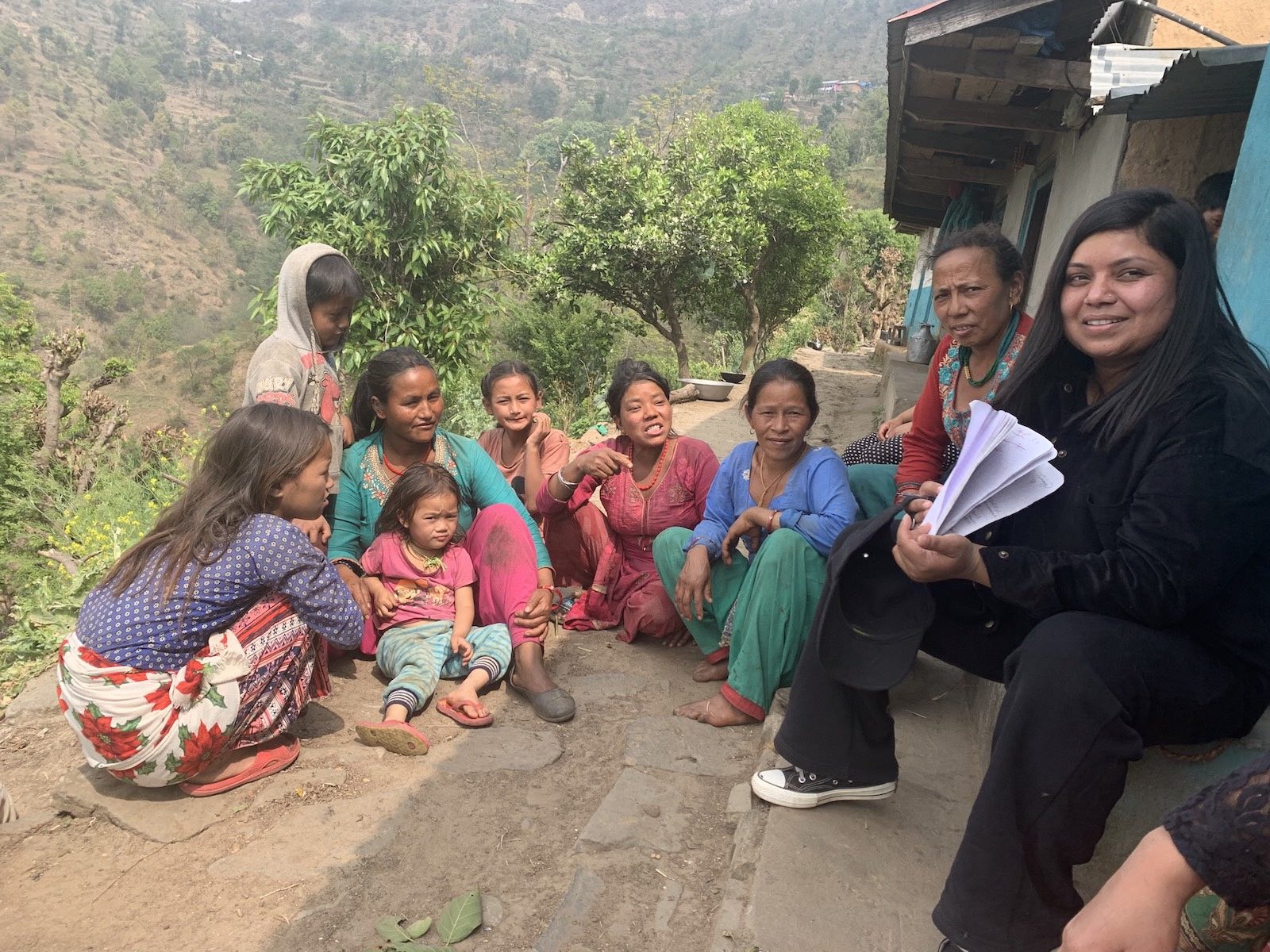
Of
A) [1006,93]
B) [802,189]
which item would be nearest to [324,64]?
[802,189]

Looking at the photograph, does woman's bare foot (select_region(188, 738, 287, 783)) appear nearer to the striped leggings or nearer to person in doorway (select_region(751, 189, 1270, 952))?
the striped leggings

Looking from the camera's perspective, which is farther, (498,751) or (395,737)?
(498,751)

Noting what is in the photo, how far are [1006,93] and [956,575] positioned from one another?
467 centimetres

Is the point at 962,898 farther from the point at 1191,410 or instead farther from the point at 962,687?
the point at 962,687

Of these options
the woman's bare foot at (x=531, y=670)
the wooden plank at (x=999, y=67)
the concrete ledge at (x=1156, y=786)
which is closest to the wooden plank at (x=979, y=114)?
the wooden plank at (x=999, y=67)

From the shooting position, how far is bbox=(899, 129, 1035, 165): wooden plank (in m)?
6.79

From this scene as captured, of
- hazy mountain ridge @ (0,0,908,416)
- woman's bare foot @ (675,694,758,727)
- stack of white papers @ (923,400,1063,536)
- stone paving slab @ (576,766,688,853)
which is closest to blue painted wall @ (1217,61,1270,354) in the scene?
stack of white papers @ (923,400,1063,536)

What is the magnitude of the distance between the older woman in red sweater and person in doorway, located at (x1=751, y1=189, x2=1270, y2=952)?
2.66 ft

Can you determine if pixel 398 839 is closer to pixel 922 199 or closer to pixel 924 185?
pixel 924 185

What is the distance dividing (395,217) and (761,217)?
1023 centimetres

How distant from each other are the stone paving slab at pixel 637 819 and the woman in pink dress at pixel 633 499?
1.00 metres

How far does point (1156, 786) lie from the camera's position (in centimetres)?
164

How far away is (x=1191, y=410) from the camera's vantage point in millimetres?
1497

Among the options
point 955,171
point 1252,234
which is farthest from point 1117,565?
point 955,171
